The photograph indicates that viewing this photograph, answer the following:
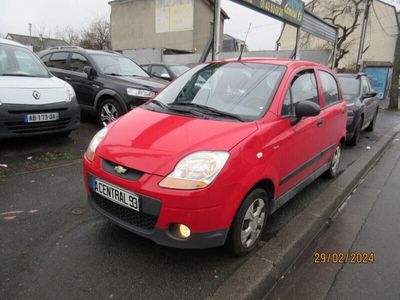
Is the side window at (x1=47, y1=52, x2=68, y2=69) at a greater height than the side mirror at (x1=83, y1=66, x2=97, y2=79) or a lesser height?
greater

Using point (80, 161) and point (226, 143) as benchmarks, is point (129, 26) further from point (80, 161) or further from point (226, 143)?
point (226, 143)

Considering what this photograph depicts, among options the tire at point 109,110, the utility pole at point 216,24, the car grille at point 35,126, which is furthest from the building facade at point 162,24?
the car grille at point 35,126

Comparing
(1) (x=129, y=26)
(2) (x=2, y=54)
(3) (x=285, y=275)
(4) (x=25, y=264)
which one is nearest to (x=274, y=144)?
(3) (x=285, y=275)

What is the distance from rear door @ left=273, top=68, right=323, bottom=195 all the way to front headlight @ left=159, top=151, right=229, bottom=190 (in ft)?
2.43

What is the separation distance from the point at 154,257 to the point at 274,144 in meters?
1.40

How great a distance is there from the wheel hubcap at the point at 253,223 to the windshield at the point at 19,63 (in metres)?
4.57

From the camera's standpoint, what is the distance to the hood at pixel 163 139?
2.37 metres

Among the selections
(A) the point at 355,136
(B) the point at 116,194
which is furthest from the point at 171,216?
(A) the point at 355,136

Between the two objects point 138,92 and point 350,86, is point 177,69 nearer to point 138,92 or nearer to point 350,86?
point 138,92

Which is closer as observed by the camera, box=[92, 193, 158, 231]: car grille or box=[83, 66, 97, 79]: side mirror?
box=[92, 193, 158, 231]: car grille

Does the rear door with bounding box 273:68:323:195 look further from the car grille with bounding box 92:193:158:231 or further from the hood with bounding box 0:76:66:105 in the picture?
the hood with bounding box 0:76:66:105

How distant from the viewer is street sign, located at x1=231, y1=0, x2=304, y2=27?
8.51 m

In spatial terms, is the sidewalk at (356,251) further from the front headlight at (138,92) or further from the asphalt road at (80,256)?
the front headlight at (138,92)

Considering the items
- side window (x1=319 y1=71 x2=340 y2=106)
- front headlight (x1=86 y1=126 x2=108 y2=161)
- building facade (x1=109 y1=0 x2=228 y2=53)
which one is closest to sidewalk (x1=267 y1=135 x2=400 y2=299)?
side window (x1=319 y1=71 x2=340 y2=106)
